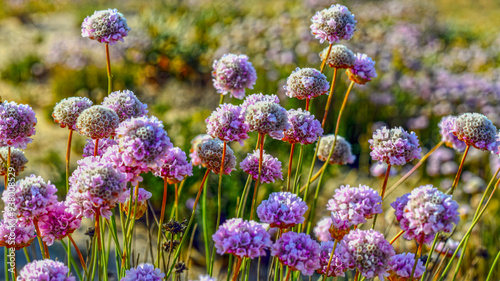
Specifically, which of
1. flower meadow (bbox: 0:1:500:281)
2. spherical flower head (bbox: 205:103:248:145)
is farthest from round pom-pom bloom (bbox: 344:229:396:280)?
spherical flower head (bbox: 205:103:248:145)

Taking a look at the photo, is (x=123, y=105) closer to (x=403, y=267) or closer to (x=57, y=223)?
(x=57, y=223)

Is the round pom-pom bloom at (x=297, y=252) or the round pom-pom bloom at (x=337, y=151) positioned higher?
the round pom-pom bloom at (x=337, y=151)

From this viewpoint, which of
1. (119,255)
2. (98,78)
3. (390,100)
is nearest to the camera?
(119,255)

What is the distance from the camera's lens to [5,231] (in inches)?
49.1

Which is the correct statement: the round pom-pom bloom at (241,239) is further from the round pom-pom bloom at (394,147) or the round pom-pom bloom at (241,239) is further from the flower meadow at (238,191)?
the round pom-pom bloom at (394,147)

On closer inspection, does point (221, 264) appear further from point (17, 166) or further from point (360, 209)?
point (360, 209)

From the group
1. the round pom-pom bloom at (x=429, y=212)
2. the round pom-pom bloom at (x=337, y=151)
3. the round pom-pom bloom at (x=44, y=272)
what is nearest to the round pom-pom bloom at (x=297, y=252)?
the round pom-pom bloom at (x=429, y=212)

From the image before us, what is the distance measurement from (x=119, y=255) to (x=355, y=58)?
1.17m

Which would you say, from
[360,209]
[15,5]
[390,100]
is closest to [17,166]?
[360,209]

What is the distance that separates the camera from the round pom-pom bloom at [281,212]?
1.24m

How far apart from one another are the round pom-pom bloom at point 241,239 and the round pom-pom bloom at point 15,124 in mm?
666

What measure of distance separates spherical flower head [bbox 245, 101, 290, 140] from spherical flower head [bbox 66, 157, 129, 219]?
43 cm

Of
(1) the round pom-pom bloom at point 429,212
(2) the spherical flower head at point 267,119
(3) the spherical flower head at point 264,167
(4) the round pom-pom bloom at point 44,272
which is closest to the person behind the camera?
(4) the round pom-pom bloom at point 44,272

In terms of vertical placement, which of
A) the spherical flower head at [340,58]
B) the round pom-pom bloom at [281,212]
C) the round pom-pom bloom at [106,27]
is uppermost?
the round pom-pom bloom at [106,27]
